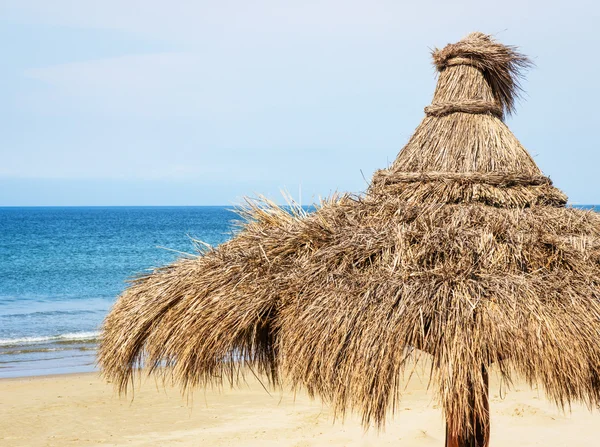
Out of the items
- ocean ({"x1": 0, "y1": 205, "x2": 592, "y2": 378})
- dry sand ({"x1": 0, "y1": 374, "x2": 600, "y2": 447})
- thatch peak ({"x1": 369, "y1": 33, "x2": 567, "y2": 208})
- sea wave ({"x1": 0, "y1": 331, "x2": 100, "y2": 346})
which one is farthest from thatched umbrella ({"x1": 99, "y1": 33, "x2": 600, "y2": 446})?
sea wave ({"x1": 0, "y1": 331, "x2": 100, "y2": 346})

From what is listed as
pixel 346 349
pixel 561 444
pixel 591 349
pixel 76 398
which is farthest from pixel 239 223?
pixel 76 398

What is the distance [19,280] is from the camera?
2681 cm

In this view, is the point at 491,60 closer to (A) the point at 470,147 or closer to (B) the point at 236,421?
(A) the point at 470,147

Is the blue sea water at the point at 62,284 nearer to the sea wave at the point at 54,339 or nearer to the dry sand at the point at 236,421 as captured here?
the sea wave at the point at 54,339

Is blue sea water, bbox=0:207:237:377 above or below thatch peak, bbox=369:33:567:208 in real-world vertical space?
below

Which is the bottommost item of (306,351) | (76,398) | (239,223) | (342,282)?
(76,398)

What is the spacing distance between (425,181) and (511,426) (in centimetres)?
442

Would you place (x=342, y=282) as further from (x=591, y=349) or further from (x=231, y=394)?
(x=231, y=394)

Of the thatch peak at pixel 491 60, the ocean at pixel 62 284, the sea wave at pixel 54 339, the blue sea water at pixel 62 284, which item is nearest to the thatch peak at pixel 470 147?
the thatch peak at pixel 491 60

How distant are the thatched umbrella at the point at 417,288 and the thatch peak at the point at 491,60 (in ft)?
0.05

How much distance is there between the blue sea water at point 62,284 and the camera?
42.3 feet

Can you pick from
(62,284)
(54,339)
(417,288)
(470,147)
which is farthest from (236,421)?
(62,284)

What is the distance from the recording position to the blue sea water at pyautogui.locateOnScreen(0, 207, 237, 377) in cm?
1289

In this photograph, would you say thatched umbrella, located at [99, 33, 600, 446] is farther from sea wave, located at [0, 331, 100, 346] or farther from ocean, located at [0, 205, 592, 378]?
sea wave, located at [0, 331, 100, 346]
